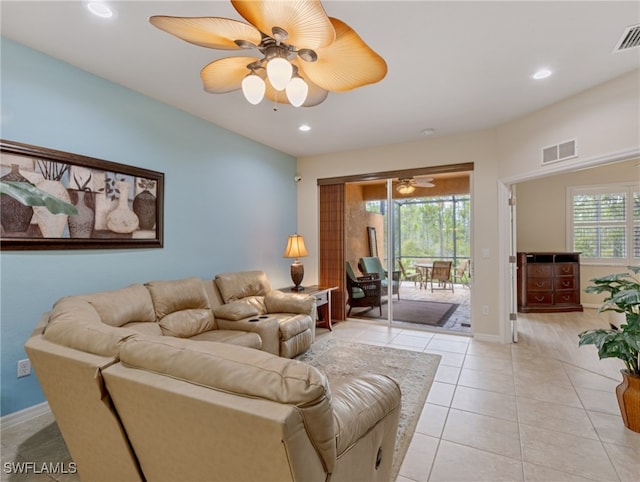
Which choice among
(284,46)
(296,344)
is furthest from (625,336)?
(284,46)

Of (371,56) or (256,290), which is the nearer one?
(371,56)

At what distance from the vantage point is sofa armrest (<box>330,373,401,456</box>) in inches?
45.7

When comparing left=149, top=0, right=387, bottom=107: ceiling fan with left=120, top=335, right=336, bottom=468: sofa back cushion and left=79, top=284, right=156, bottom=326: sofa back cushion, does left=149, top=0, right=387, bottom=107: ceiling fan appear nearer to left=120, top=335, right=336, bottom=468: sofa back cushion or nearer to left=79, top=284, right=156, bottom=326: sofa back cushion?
left=120, top=335, right=336, bottom=468: sofa back cushion

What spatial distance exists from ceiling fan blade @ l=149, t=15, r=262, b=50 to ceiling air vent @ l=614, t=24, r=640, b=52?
2.55m

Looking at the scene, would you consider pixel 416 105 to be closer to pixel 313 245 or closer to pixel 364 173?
pixel 364 173

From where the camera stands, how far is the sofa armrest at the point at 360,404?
1160 millimetres

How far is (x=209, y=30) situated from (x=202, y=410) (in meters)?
1.75

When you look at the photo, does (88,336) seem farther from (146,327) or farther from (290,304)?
(290,304)

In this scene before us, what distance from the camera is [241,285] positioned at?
3822mm

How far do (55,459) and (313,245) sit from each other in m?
4.03

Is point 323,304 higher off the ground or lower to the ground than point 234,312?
lower

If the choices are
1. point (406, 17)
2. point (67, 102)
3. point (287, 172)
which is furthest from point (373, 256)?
point (67, 102)

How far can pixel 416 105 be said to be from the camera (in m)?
3.39

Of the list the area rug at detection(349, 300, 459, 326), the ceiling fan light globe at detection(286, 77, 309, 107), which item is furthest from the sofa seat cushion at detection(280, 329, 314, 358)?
the ceiling fan light globe at detection(286, 77, 309, 107)
